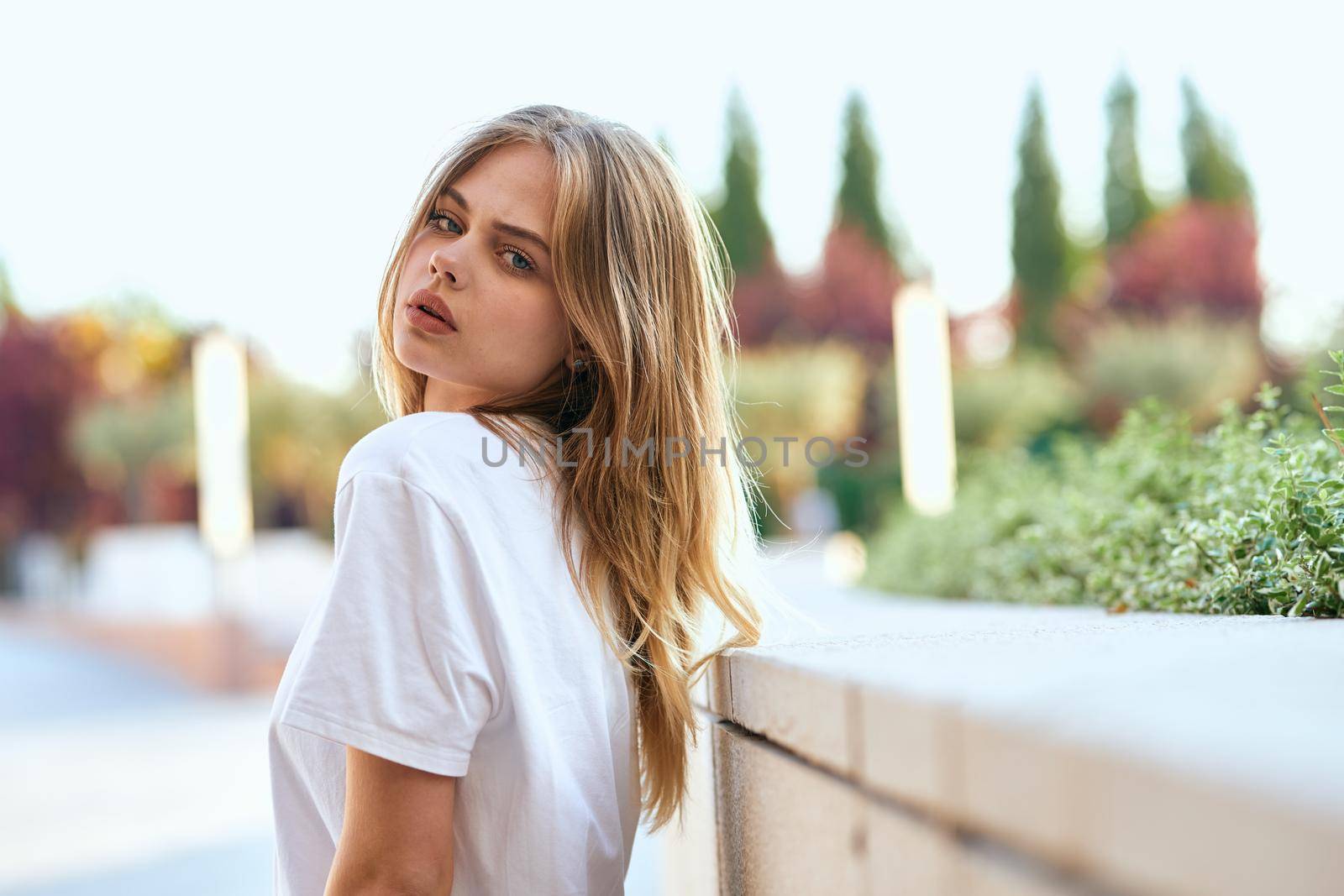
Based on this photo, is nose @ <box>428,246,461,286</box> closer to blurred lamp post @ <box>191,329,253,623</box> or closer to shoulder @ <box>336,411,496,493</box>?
shoulder @ <box>336,411,496,493</box>

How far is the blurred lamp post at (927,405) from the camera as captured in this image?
7.07m

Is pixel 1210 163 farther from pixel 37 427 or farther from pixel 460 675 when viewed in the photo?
pixel 460 675

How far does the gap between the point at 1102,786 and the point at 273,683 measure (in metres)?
10.4

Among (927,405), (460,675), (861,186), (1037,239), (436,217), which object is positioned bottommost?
(460,675)

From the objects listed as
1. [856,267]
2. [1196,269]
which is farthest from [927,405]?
[1196,269]

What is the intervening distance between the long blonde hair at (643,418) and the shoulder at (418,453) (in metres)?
0.10

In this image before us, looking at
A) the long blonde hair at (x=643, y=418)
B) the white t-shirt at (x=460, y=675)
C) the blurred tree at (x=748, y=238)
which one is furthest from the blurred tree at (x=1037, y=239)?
the white t-shirt at (x=460, y=675)

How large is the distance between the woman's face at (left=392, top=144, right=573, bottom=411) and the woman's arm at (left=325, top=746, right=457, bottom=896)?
552 mm

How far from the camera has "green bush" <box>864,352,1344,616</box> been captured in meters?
1.51

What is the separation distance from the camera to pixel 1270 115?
818 inches

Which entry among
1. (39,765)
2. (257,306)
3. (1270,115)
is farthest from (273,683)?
(1270,115)

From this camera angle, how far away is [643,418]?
150 centimetres

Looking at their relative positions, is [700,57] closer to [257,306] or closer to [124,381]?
[257,306]

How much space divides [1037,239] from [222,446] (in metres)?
15.5
